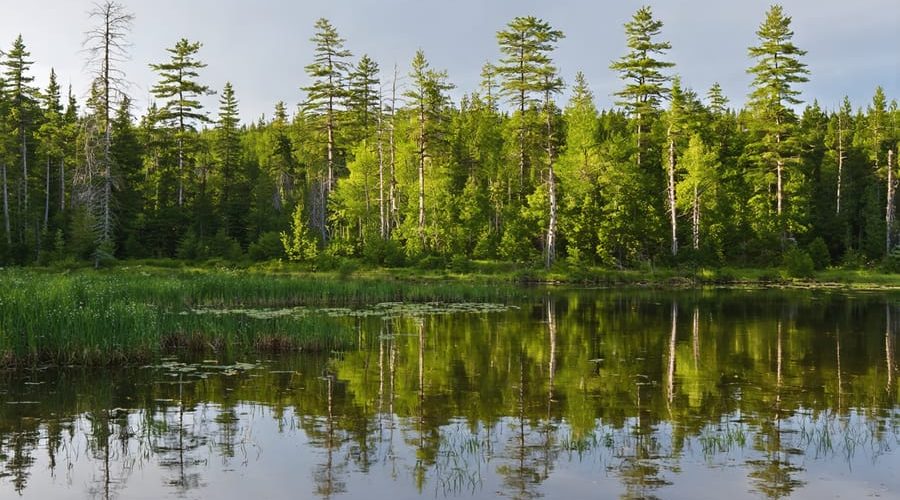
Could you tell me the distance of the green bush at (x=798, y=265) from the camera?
167ft

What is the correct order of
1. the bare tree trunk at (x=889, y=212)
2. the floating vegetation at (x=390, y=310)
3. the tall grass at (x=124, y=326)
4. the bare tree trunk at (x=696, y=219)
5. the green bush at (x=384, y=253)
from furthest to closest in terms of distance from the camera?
the bare tree trunk at (x=889, y=212), the bare tree trunk at (x=696, y=219), the green bush at (x=384, y=253), the floating vegetation at (x=390, y=310), the tall grass at (x=124, y=326)

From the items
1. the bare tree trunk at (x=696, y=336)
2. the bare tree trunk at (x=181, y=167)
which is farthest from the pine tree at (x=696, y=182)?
the bare tree trunk at (x=181, y=167)

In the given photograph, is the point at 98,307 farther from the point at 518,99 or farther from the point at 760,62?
the point at 760,62

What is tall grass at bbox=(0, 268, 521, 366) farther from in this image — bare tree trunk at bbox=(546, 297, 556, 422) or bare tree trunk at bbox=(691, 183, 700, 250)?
bare tree trunk at bbox=(691, 183, 700, 250)

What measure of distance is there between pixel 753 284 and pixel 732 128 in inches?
898

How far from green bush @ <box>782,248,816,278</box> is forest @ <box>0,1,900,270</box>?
337 mm

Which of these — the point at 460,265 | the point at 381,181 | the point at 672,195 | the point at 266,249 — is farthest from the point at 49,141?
the point at 672,195

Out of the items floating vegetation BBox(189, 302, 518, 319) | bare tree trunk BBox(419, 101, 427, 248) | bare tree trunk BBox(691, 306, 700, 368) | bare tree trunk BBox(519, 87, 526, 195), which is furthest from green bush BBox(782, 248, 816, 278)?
floating vegetation BBox(189, 302, 518, 319)

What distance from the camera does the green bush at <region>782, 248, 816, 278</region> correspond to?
51.0 meters

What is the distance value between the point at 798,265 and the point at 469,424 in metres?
46.5

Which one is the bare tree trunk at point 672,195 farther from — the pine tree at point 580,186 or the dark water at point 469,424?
the dark water at point 469,424

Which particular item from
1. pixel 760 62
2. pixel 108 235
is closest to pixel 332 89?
pixel 108 235

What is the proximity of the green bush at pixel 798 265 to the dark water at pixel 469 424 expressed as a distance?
33.1 meters

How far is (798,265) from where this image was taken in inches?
2007
